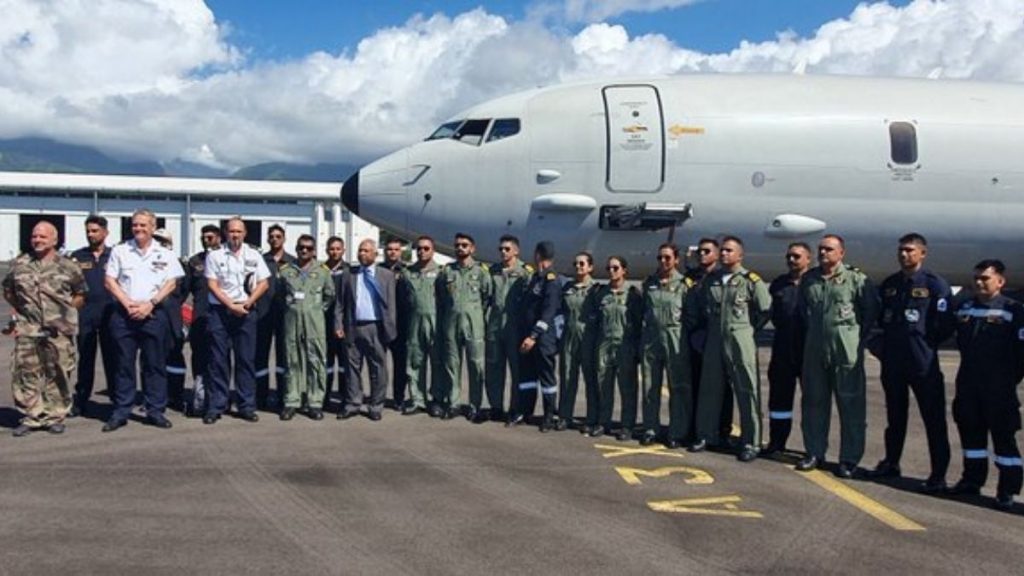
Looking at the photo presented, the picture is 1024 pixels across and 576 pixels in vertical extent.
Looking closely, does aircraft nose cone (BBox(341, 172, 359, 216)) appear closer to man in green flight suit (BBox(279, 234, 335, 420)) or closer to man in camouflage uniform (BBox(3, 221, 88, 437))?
man in green flight suit (BBox(279, 234, 335, 420))

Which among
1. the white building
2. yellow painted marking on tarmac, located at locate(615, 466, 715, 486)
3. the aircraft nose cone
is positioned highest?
the white building

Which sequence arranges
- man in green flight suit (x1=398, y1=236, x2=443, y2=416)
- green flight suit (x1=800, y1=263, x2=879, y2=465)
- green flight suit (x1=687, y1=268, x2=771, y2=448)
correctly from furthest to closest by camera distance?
man in green flight suit (x1=398, y1=236, x2=443, y2=416) < green flight suit (x1=687, y1=268, x2=771, y2=448) < green flight suit (x1=800, y1=263, x2=879, y2=465)

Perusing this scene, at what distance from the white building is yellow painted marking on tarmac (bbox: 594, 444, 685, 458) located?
40935 millimetres

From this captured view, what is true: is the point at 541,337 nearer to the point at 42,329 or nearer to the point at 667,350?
the point at 667,350

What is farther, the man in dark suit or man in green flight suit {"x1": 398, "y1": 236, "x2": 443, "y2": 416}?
man in green flight suit {"x1": 398, "y1": 236, "x2": 443, "y2": 416}

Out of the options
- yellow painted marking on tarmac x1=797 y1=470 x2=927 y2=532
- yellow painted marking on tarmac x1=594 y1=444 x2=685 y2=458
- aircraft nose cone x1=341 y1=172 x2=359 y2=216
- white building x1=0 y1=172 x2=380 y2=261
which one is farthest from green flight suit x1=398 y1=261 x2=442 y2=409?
white building x1=0 y1=172 x2=380 y2=261

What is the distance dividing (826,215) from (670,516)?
8.80 m

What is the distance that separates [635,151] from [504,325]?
5113mm

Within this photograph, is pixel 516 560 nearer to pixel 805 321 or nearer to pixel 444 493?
pixel 444 493

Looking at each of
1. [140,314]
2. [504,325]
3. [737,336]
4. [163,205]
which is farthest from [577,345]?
[163,205]

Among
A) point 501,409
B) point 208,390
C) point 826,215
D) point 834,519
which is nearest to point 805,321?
point 834,519

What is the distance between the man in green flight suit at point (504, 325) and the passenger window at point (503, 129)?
437 centimetres

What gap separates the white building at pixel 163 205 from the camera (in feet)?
157

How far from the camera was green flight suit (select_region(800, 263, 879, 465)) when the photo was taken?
6676 millimetres
